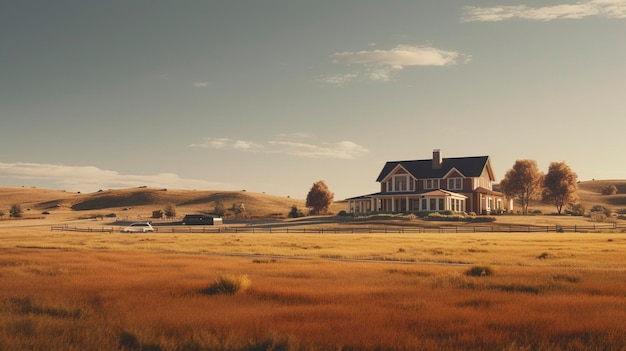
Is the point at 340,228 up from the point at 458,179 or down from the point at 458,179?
down

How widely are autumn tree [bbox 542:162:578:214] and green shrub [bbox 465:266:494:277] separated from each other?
4549 inches

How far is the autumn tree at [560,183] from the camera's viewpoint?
424ft

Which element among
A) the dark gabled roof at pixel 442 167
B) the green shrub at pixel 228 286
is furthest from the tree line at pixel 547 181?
the green shrub at pixel 228 286

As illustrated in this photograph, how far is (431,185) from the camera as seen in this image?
106625 mm

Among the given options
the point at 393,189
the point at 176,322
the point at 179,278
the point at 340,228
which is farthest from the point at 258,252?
the point at 393,189

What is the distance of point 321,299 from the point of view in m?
16.7

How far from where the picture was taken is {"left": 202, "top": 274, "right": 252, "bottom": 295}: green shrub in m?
18.1

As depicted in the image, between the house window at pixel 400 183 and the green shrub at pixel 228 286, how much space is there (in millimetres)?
90497

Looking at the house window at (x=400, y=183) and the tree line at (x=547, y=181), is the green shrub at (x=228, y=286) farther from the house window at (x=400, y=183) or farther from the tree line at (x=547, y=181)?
the tree line at (x=547, y=181)

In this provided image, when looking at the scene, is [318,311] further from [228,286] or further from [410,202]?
[410,202]

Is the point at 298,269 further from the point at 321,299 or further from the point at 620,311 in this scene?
the point at 620,311

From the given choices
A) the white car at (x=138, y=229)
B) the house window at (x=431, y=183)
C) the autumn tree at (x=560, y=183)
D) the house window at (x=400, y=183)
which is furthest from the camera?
the autumn tree at (x=560, y=183)

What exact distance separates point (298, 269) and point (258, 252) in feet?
48.3

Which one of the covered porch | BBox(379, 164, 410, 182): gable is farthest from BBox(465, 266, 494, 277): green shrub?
BBox(379, 164, 410, 182): gable
